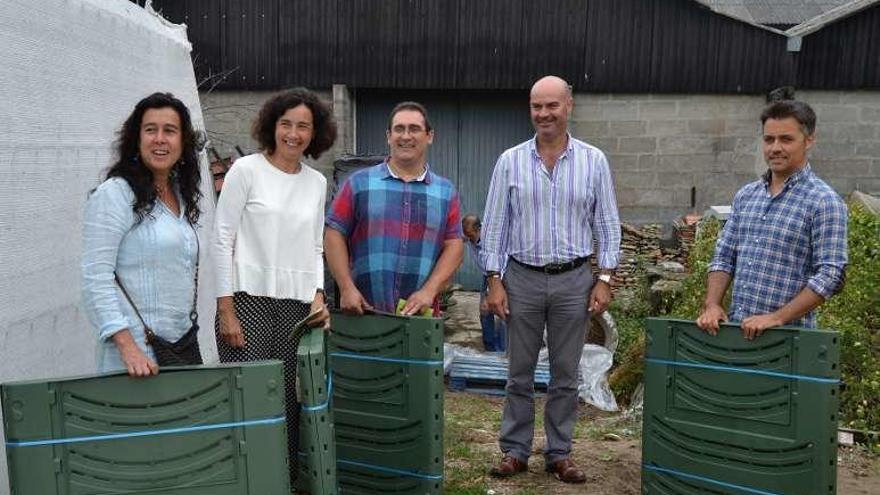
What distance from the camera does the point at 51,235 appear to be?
10.8 ft

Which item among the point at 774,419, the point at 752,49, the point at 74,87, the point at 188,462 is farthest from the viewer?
the point at 752,49

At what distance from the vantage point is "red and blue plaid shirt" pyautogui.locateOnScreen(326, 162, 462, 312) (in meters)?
3.21

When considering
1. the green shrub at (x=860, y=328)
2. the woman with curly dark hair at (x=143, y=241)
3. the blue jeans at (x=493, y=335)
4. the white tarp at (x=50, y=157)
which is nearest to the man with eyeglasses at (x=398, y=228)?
the woman with curly dark hair at (x=143, y=241)

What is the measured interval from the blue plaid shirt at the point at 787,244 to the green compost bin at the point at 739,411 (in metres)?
0.23

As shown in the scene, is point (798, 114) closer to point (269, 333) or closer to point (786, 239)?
point (786, 239)

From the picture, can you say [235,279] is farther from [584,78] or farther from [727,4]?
[727,4]

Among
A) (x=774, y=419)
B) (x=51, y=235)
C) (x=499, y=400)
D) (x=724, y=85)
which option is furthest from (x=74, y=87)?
(x=724, y=85)

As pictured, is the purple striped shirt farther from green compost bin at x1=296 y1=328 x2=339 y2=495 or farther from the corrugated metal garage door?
the corrugated metal garage door

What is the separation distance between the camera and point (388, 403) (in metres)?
3.05

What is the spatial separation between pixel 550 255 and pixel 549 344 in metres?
0.45

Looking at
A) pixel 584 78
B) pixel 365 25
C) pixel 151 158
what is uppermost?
pixel 365 25

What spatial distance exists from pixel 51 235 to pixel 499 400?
3.97 m

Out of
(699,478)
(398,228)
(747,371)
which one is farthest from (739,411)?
(398,228)

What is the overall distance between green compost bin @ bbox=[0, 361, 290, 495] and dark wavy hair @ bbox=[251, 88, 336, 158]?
3.60ft
